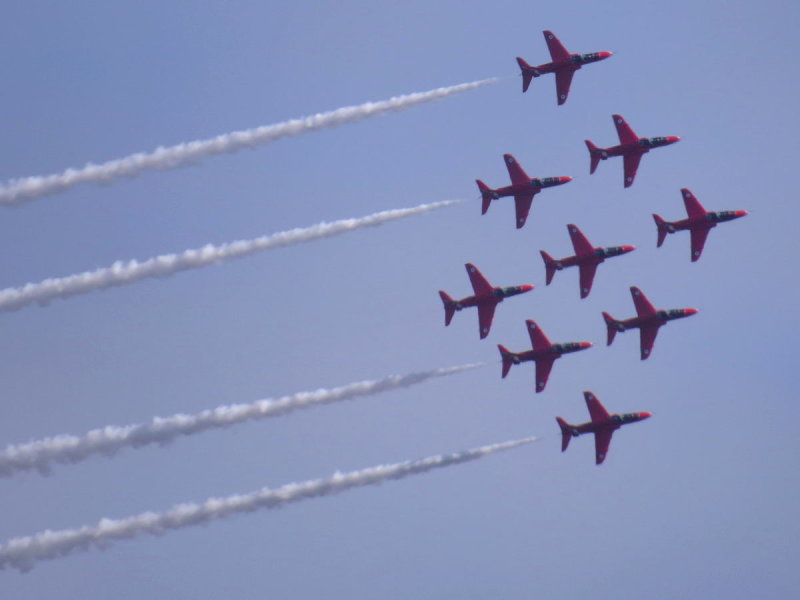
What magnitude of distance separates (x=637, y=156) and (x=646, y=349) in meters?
11.3

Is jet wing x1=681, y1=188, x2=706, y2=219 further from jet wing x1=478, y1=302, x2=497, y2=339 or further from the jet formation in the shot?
jet wing x1=478, y1=302, x2=497, y2=339

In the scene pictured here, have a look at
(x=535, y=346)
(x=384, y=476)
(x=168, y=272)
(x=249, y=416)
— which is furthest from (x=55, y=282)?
(x=535, y=346)

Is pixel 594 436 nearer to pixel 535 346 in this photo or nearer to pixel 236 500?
pixel 535 346

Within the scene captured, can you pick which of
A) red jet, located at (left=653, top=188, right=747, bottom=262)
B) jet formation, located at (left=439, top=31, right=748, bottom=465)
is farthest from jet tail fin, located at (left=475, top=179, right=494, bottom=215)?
red jet, located at (left=653, top=188, right=747, bottom=262)

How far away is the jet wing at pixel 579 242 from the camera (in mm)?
102531

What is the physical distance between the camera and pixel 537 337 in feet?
331

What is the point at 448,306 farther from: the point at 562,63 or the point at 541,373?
the point at 562,63

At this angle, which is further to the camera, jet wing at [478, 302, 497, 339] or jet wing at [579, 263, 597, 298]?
jet wing at [579, 263, 597, 298]

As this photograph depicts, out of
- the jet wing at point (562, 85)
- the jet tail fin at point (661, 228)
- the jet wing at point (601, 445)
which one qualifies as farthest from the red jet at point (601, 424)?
the jet wing at point (562, 85)

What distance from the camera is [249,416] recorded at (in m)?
87.7

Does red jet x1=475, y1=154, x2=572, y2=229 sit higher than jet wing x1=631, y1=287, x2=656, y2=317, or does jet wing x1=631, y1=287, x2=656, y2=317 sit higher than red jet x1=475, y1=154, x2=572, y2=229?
red jet x1=475, y1=154, x2=572, y2=229

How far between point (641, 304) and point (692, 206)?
6.47 meters

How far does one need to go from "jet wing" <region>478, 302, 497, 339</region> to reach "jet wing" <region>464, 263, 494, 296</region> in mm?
754

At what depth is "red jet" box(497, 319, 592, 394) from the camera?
326 feet
